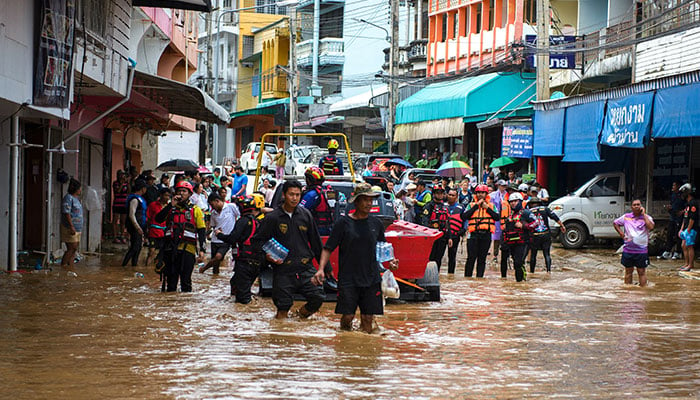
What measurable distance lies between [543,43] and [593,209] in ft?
15.9

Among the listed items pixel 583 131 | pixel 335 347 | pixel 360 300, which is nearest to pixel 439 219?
pixel 360 300

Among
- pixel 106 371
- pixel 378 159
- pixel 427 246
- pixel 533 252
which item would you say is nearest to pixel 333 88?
pixel 378 159

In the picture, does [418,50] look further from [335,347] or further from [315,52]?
[335,347]

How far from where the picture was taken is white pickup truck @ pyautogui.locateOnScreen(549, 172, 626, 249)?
80.1 feet

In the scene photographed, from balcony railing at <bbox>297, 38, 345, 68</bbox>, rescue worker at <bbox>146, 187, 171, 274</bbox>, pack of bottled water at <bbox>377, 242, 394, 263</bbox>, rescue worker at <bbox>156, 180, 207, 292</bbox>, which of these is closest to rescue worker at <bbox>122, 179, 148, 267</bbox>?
rescue worker at <bbox>146, 187, 171, 274</bbox>

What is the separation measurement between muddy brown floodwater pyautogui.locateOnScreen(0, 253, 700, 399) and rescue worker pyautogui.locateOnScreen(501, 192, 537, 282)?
1833mm

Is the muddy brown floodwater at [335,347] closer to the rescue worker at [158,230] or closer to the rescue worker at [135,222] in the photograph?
the rescue worker at [158,230]

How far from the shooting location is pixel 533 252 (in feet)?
63.2

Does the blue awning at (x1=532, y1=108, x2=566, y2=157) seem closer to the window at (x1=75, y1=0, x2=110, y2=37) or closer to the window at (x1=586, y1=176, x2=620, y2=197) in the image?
the window at (x1=586, y1=176, x2=620, y2=197)

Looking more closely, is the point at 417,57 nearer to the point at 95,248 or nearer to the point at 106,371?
the point at 95,248

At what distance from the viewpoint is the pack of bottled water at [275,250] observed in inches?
417

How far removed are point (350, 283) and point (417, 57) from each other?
37.7 m

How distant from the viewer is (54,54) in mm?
13820

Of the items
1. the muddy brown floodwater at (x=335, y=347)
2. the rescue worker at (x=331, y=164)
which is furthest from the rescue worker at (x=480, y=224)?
the rescue worker at (x=331, y=164)
